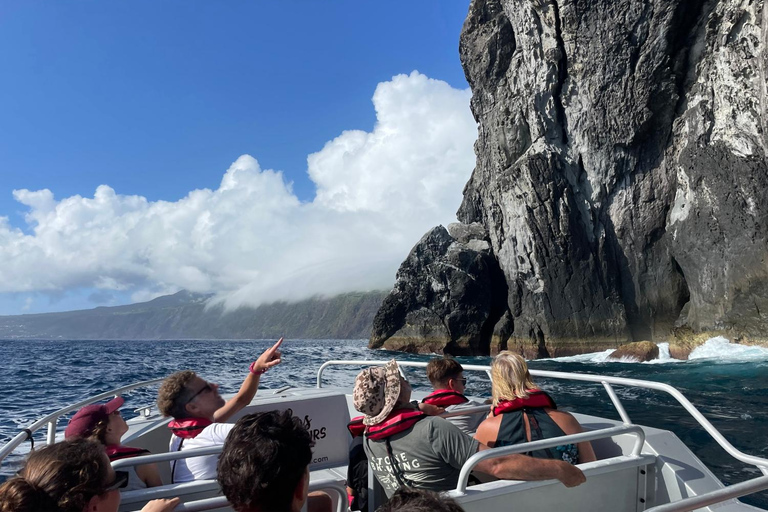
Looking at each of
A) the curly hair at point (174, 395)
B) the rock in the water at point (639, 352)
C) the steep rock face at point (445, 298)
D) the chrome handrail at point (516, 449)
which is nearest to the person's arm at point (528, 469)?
the chrome handrail at point (516, 449)

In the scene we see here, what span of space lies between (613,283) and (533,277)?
5.05 metres

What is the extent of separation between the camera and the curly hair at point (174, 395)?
335 centimetres

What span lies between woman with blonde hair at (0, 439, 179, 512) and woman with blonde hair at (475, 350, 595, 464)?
218 centimetres

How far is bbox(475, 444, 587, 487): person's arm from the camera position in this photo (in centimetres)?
290

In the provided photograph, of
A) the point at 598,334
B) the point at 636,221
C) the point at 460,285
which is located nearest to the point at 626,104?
the point at 636,221

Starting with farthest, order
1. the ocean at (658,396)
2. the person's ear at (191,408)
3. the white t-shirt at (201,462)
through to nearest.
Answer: the ocean at (658,396), the person's ear at (191,408), the white t-shirt at (201,462)

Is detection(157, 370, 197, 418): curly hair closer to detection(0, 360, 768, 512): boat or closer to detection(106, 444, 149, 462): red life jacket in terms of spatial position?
detection(106, 444, 149, 462): red life jacket

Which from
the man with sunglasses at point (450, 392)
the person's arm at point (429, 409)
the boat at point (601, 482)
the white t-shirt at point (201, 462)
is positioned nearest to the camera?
the boat at point (601, 482)

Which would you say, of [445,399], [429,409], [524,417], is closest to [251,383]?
[429,409]

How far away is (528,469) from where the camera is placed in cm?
291

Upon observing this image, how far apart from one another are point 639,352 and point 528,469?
28652mm

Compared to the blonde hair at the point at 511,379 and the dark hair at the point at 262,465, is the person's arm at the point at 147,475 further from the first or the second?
the blonde hair at the point at 511,379

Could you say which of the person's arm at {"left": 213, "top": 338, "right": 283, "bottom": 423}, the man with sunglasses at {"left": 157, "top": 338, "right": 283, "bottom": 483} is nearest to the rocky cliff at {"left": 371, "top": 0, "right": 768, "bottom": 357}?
the person's arm at {"left": 213, "top": 338, "right": 283, "bottom": 423}

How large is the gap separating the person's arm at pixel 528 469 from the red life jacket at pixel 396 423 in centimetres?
44
